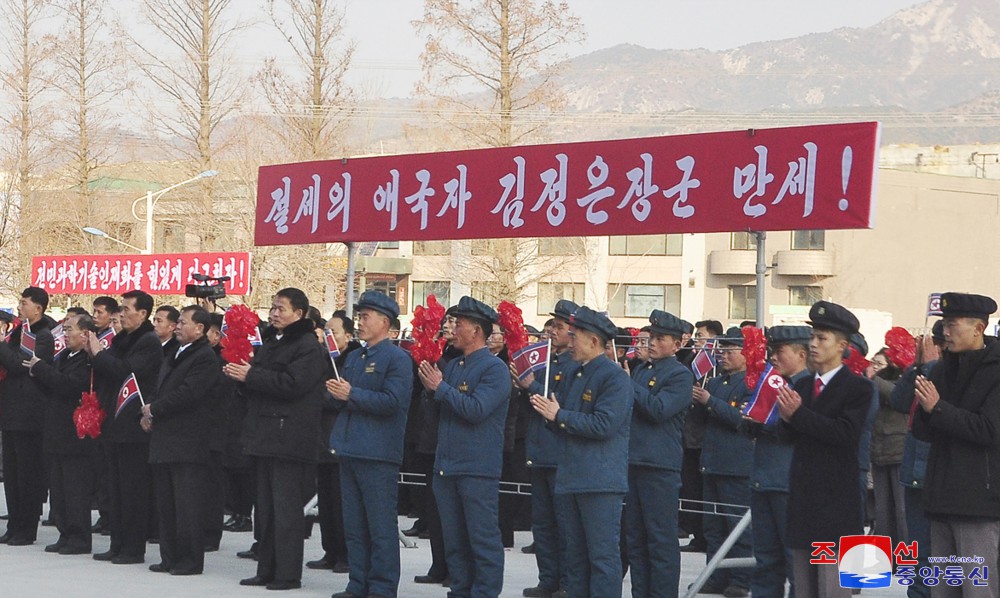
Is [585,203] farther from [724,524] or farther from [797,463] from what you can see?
[797,463]

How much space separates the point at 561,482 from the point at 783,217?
2654 millimetres

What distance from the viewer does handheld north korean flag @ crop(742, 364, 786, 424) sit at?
26.0ft

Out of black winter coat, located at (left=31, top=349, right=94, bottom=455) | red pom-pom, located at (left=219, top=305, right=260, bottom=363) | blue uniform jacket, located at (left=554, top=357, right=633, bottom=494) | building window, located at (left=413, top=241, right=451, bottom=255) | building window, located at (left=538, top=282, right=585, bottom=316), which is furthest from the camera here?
building window, located at (left=413, top=241, right=451, bottom=255)

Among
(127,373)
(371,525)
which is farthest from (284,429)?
(127,373)

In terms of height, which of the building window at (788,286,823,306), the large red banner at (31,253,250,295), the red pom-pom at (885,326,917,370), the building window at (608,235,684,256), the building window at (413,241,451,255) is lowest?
the red pom-pom at (885,326,917,370)

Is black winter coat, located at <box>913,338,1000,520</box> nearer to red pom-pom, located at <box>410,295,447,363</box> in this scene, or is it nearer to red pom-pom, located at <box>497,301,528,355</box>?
red pom-pom, located at <box>497,301,528,355</box>

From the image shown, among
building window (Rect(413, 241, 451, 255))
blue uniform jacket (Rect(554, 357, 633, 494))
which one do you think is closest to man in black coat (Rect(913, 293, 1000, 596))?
blue uniform jacket (Rect(554, 357, 633, 494))

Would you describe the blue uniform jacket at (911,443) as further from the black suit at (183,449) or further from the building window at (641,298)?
the building window at (641,298)

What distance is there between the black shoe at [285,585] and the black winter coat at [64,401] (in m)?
2.33

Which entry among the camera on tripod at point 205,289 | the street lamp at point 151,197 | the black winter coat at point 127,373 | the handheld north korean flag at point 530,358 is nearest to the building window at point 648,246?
the street lamp at point 151,197

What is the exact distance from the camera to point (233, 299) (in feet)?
125

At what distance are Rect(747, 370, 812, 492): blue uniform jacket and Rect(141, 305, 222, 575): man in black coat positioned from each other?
393cm

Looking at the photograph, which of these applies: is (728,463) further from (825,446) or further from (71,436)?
(71,436)

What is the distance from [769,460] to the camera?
815 centimetres
